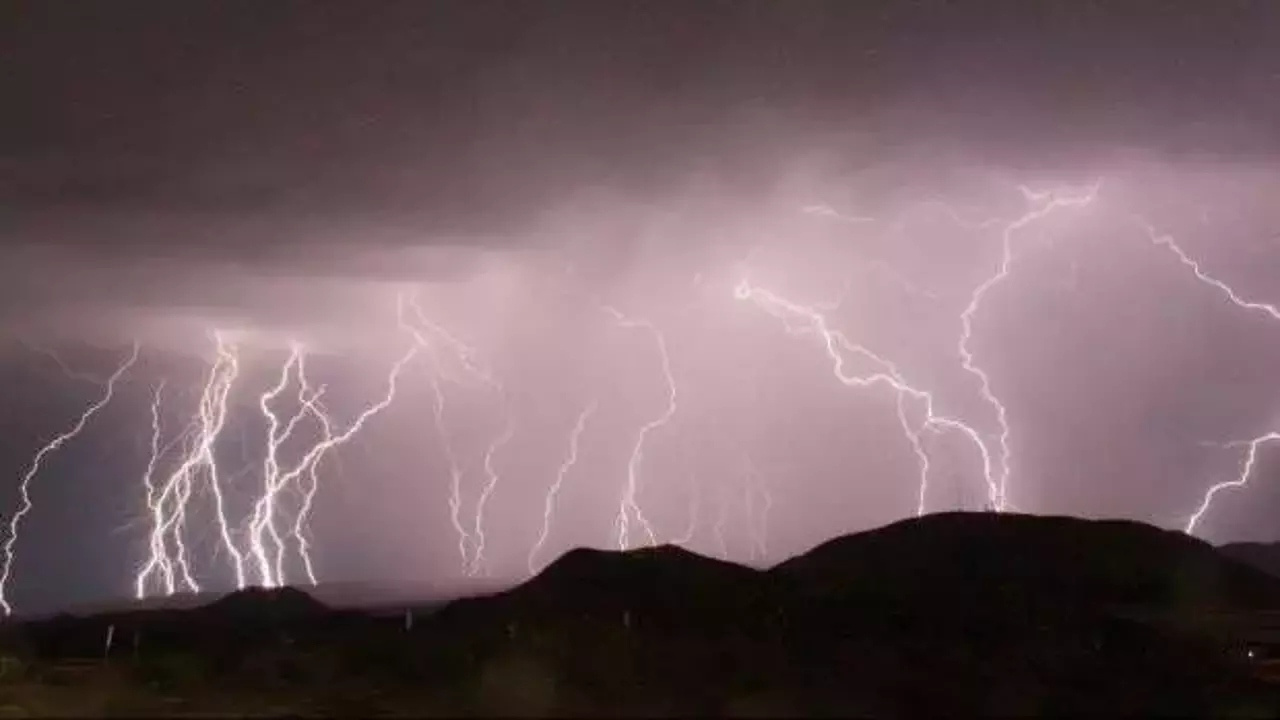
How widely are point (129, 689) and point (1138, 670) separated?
1403 inches

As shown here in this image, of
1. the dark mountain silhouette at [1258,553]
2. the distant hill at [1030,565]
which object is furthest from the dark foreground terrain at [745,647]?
the dark mountain silhouette at [1258,553]

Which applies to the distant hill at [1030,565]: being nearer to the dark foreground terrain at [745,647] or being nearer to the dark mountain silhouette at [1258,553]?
the dark foreground terrain at [745,647]

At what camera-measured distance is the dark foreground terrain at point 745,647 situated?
42.2 meters

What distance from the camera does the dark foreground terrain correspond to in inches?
1662

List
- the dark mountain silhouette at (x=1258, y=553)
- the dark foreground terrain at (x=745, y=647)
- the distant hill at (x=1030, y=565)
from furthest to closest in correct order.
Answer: the dark mountain silhouette at (x=1258, y=553) < the distant hill at (x=1030, y=565) < the dark foreground terrain at (x=745, y=647)

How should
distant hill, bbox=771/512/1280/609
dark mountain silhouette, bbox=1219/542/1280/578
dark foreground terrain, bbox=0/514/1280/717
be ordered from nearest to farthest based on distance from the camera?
1. dark foreground terrain, bbox=0/514/1280/717
2. distant hill, bbox=771/512/1280/609
3. dark mountain silhouette, bbox=1219/542/1280/578

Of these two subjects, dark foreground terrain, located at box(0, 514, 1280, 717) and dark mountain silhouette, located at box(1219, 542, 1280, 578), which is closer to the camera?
dark foreground terrain, located at box(0, 514, 1280, 717)

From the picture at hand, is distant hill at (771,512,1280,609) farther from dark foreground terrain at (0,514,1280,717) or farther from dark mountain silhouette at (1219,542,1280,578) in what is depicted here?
dark mountain silhouette at (1219,542,1280,578)

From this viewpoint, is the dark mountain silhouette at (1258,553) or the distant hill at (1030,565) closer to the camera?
the distant hill at (1030,565)

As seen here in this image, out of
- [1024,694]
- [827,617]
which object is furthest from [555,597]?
[1024,694]

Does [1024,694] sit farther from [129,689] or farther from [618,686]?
[129,689]

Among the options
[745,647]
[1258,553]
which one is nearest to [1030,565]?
[745,647]

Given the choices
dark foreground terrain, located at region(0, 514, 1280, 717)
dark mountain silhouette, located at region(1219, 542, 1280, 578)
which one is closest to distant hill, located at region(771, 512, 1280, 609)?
dark foreground terrain, located at region(0, 514, 1280, 717)

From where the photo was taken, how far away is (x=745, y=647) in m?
51.3
